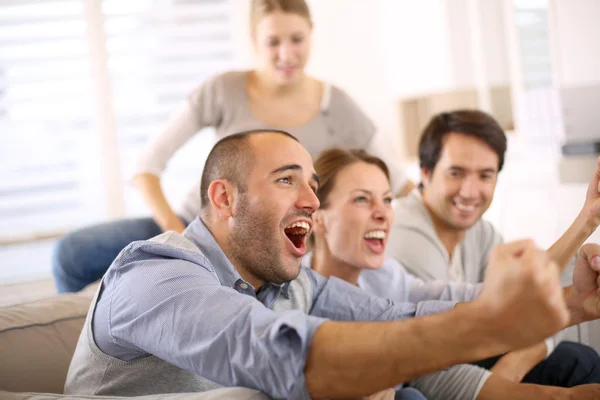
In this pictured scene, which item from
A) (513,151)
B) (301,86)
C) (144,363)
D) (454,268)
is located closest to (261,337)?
(144,363)

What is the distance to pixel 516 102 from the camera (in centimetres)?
421

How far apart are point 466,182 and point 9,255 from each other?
3.57 meters

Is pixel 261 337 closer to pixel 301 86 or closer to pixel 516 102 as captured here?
pixel 301 86

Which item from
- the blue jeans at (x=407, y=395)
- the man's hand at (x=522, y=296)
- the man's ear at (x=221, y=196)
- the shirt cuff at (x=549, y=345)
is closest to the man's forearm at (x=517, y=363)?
the shirt cuff at (x=549, y=345)

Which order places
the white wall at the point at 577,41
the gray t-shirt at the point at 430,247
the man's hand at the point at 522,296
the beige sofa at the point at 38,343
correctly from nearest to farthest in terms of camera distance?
the man's hand at the point at 522,296 < the beige sofa at the point at 38,343 < the gray t-shirt at the point at 430,247 < the white wall at the point at 577,41

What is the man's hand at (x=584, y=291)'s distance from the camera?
1.27m

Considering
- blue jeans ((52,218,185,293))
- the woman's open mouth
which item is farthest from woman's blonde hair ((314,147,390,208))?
blue jeans ((52,218,185,293))

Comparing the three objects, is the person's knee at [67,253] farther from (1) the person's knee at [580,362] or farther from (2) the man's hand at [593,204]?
(2) the man's hand at [593,204]

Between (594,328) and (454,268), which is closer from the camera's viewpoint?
(594,328)

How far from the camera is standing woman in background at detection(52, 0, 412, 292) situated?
2326 millimetres

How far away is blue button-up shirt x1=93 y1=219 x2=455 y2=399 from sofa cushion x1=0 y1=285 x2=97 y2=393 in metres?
0.34

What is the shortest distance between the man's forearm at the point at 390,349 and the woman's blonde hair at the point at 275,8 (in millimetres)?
1599

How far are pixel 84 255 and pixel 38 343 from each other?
88 cm

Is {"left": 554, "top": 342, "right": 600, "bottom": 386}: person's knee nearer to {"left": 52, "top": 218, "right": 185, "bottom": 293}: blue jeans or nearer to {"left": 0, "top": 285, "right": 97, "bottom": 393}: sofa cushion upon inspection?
{"left": 0, "top": 285, "right": 97, "bottom": 393}: sofa cushion
